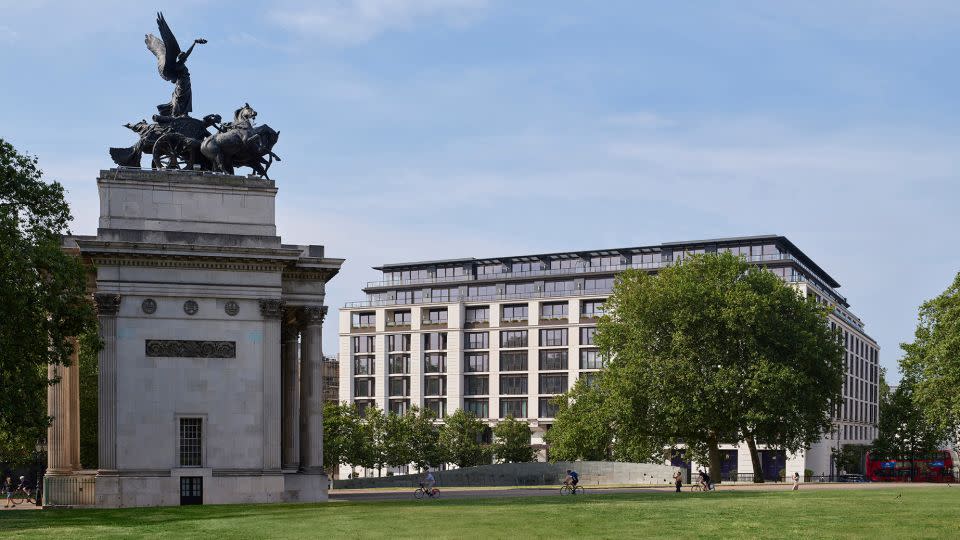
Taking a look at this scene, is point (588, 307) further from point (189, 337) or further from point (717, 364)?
point (189, 337)

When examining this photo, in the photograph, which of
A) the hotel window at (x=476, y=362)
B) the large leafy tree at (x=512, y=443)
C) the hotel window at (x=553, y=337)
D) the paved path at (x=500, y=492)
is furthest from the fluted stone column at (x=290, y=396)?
the hotel window at (x=476, y=362)

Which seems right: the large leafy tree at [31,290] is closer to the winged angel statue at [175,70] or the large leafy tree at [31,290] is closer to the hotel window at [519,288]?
the winged angel statue at [175,70]

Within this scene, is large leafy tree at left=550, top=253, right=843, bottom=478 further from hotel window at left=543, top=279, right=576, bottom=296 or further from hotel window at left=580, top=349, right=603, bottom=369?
hotel window at left=543, top=279, right=576, bottom=296

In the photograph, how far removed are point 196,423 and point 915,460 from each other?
101 meters

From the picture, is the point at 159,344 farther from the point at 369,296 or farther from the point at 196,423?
the point at 369,296

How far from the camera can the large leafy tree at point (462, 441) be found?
146 m

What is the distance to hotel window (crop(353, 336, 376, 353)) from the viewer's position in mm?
181500

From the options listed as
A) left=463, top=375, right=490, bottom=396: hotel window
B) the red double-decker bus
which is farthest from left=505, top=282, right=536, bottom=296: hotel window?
the red double-decker bus

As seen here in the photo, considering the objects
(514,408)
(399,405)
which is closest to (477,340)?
(514,408)

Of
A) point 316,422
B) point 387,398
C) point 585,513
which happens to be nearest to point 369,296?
point 387,398

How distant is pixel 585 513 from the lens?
48.6m

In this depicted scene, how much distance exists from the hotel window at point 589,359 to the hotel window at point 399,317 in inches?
1073

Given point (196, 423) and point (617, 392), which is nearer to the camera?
point (196, 423)

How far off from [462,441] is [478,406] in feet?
86.4
